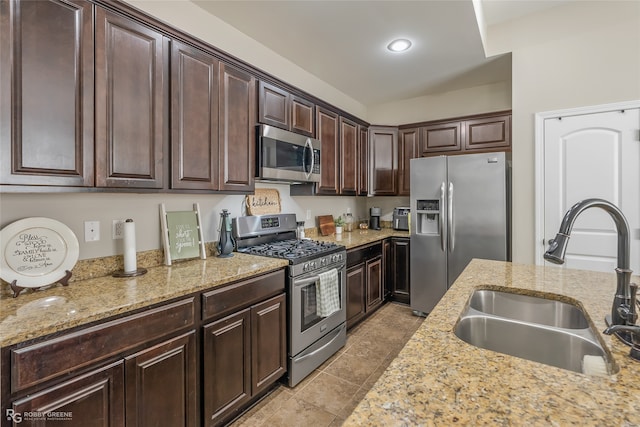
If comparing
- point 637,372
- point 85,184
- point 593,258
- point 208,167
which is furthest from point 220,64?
point 593,258

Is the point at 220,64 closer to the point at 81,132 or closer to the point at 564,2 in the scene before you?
the point at 81,132

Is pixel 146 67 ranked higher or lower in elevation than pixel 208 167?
higher

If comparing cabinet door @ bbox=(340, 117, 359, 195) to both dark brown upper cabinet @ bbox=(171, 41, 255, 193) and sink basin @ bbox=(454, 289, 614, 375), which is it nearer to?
dark brown upper cabinet @ bbox=(171, 41, 255, 193)

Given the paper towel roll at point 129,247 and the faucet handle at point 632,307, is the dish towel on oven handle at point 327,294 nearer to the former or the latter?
the paper towel roll at point 129,247

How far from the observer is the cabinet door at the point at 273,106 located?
235 centimetres

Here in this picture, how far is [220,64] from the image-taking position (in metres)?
2.05

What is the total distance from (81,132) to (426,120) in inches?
154

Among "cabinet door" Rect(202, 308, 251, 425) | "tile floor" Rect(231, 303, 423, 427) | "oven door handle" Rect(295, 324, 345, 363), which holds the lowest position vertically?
"tile floor" Rect(231, 303, 423, 427)

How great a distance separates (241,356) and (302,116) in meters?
2.05

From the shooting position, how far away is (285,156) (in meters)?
2.54

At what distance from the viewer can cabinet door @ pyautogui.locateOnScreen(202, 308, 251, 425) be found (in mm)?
1614

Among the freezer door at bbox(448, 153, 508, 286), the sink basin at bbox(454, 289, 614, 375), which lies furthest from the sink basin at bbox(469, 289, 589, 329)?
the freezer door at bbox(448, 153, 508, 286)

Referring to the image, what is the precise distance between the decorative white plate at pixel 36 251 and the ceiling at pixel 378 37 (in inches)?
72.6

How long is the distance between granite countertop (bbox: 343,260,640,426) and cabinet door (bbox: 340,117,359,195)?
2.62 metres
